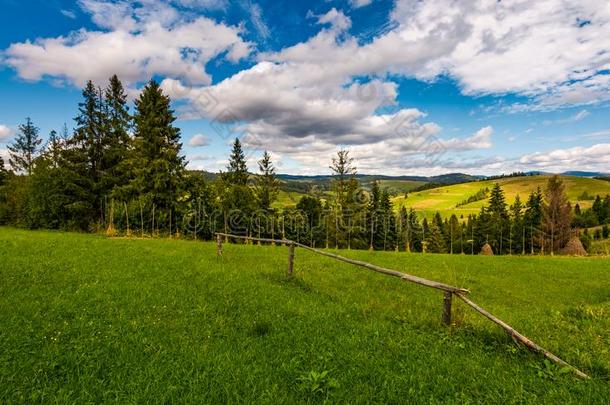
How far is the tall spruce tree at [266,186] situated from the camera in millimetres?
55844

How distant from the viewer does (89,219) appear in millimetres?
41625

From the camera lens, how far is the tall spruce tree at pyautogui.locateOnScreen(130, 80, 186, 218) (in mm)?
38000

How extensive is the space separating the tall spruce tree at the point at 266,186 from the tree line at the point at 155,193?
0.56ft

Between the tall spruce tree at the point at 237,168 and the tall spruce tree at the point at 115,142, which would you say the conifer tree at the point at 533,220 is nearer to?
the tall spruce tree at the point at 237,168

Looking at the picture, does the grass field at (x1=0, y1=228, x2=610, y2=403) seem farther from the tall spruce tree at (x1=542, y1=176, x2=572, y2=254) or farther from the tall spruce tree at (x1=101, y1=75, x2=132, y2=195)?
the tall spruce tree at (x1=542, y1=176, x2=572, y2=254)

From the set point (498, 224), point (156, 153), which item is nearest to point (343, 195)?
point (156, 153)

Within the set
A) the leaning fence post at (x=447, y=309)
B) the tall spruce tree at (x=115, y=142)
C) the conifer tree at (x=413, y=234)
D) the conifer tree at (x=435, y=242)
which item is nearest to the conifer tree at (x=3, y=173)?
the tall spruce tree at (x=115, y=142)

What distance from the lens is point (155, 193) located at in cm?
3816

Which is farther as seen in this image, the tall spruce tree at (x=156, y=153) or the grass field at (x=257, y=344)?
the tall spruce tree at (x=156, y=153)

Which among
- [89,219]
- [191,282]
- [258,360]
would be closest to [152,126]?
[89,219]

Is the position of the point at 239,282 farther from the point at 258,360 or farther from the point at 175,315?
the point at 258,360

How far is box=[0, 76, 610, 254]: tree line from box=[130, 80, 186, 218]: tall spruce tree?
0.12m

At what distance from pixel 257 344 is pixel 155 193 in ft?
118

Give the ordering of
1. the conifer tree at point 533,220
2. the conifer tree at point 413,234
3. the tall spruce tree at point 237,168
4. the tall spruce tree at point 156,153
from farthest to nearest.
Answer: the conifer tree at point 413,234 < the conifer tree at point 533,220 < the tall spruce tree at point 237,168 < the tall spruce tree at point 156,153
